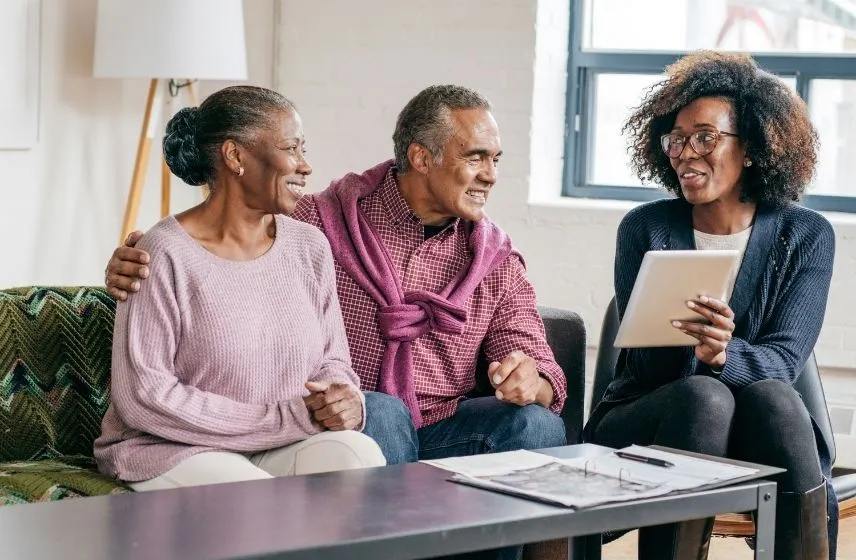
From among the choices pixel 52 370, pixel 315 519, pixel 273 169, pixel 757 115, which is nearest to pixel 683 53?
pixel 757 115

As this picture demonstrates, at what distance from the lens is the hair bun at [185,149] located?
246 centimetres

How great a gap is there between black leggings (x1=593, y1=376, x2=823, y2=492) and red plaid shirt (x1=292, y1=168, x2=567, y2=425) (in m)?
0.24

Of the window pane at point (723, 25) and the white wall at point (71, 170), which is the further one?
the window pane at point (723, 25)

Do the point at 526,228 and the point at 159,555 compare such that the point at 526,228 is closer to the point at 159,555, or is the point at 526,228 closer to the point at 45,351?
the point at 45,351

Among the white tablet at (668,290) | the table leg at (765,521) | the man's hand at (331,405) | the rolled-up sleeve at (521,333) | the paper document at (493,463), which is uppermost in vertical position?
the white tablet at (668,290)

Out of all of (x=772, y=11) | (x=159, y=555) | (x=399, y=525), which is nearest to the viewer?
(x=159, y=555)

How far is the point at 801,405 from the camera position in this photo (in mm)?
2521

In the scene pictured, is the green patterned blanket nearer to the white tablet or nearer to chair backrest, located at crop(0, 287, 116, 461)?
chair backrest, located at crop(0, 287, 116, 461)

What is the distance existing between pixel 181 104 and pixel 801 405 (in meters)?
2.66

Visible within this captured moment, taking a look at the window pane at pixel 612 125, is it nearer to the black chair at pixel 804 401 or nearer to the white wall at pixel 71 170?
the white wall at pixel 71 170

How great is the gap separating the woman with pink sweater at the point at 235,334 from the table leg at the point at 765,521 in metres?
0.63

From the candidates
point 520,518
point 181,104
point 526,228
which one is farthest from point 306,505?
point 181,104

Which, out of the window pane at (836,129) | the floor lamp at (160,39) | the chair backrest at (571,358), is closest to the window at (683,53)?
the window pane at (836,129)

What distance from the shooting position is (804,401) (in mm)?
2797
